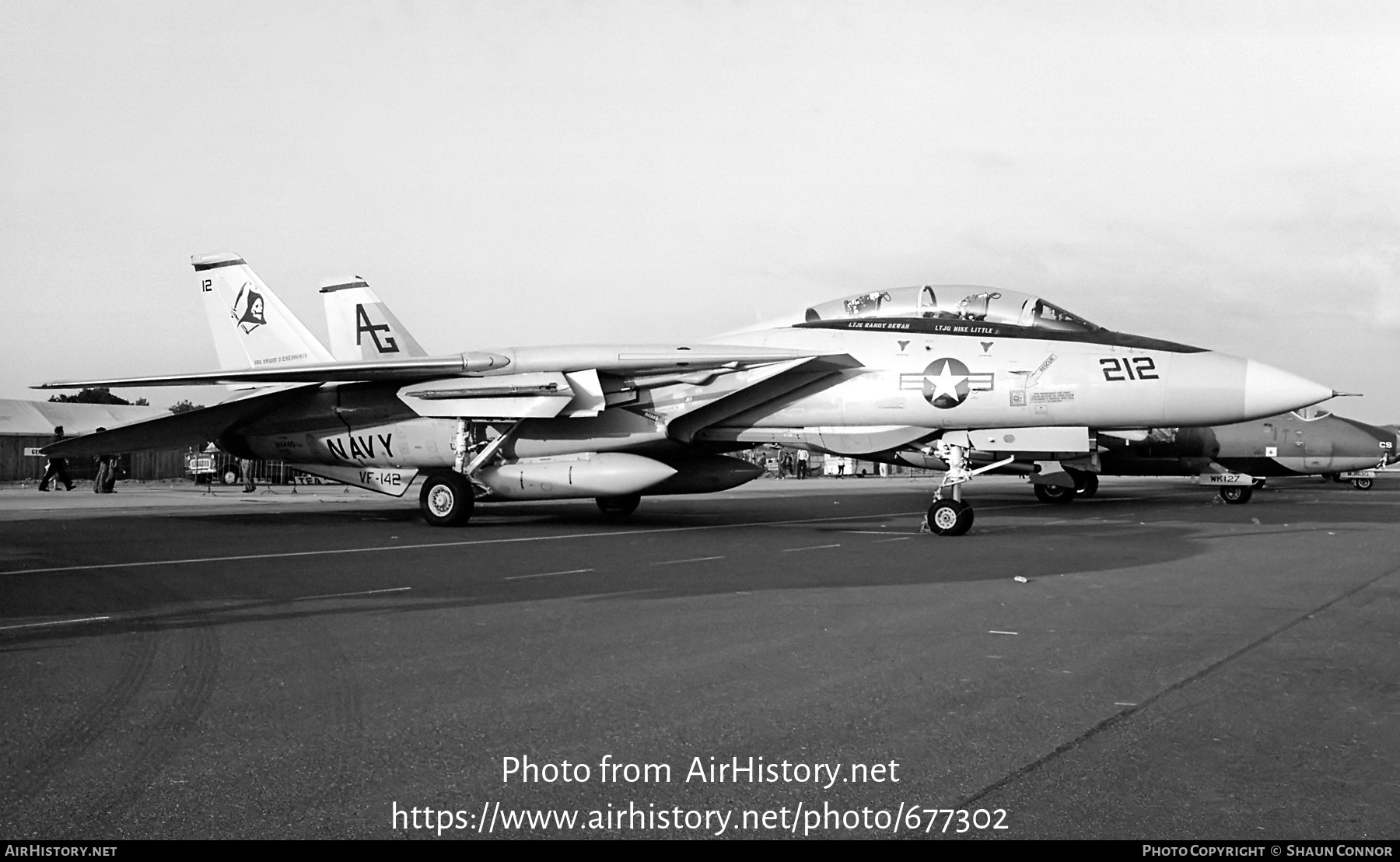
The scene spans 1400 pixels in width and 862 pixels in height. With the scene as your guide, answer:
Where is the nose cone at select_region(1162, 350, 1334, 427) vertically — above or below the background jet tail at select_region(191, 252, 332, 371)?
below

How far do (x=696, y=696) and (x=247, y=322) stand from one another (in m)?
14.7

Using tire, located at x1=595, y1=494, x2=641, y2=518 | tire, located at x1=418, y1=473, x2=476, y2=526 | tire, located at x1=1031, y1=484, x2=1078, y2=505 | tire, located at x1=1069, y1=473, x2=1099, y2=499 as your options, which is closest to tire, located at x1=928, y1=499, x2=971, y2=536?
tire, located at x1=595, y1=494, x2=641, y2=518

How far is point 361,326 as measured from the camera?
1767 centimetres

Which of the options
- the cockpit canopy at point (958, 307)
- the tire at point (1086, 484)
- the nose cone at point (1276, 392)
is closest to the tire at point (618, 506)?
the cockpit canopy at point (958, 307)

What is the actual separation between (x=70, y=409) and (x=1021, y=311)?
44.3m

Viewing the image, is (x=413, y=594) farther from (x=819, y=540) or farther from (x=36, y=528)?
(x=36, y=528)

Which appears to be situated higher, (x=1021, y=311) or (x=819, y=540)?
(x=1021, y=311)

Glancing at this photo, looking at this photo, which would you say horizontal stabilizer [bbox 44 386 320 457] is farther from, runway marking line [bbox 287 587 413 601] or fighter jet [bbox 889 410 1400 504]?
fighter jet [bbox 889 410 1400 504]

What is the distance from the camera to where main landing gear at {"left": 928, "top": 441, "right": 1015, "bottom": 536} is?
1248 centimetres

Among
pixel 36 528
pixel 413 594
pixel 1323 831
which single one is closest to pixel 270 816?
pixel 1323 831

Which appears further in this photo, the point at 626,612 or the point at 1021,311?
the point at 1021,311

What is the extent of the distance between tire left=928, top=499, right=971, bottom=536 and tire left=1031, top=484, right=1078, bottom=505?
10760mm

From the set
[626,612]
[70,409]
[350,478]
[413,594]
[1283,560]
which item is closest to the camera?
[626,612]

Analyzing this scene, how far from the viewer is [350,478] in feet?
53.5
